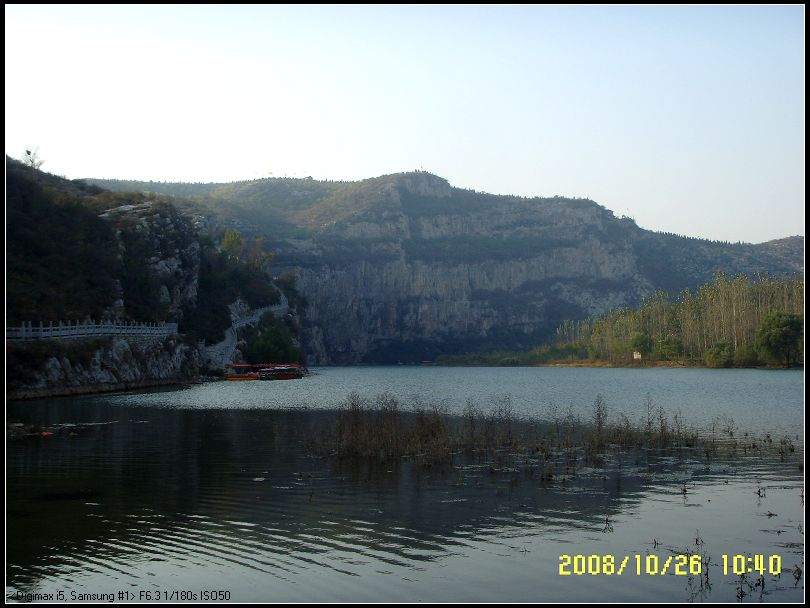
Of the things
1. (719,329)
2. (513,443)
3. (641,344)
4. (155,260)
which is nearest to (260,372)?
(155,260)

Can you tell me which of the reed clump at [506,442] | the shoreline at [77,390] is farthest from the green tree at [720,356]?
the reed clump at [506,442]

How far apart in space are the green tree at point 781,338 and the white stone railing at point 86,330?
89471 millimetres

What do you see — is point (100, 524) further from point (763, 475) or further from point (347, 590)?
point (763, 475)

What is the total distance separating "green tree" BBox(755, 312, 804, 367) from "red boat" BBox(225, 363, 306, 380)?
7294cm

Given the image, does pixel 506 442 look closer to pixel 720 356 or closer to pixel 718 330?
pixel 720 356

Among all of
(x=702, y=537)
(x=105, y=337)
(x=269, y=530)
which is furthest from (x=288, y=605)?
(x=105, y=337)

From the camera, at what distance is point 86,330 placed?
273 ft

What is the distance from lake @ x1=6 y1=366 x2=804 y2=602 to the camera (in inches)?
671

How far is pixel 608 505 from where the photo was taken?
79.4 feet

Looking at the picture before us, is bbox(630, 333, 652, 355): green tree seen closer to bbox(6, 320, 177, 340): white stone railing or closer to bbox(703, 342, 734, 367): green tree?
bbox(703, 342, 734, 367): green tree

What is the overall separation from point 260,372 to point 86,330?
3234cm
